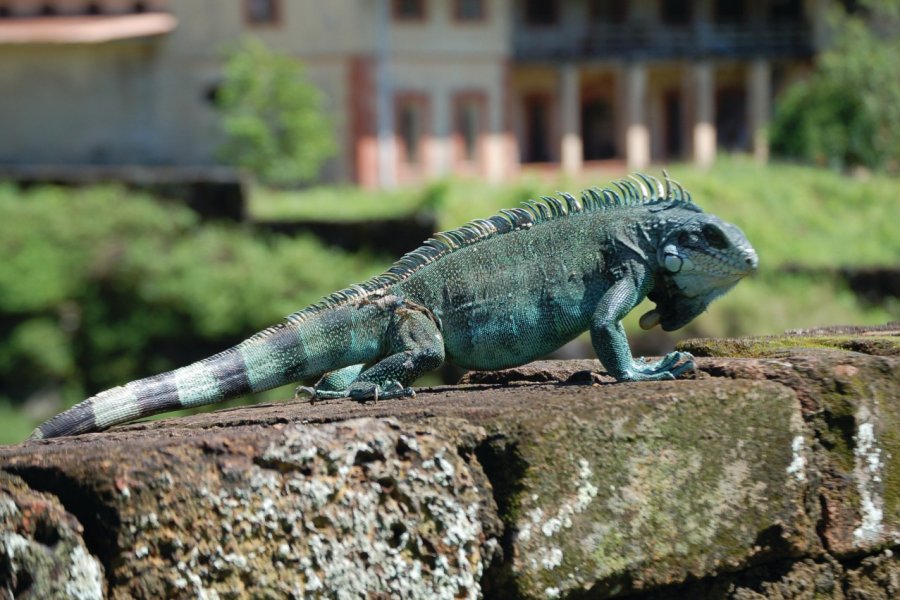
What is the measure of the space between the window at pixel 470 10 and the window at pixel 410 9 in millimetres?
932

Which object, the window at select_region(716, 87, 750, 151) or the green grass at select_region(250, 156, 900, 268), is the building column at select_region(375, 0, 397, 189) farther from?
the window at select_region(716, 87, 750, 151)

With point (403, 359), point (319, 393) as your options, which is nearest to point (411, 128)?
point (319, 393)

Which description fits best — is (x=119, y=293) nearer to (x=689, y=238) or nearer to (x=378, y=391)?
(x=378, y=391)

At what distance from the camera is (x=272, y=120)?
27.2 meters

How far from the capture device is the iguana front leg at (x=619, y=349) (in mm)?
4328

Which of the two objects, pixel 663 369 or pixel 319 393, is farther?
pixel 319 393

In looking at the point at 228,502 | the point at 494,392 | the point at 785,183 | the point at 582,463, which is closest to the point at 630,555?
the point at 582,463

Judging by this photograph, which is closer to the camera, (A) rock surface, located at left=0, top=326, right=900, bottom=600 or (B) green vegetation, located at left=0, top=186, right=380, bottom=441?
(A) rock surface, located at left=0, top=326, right=900, bottom=600

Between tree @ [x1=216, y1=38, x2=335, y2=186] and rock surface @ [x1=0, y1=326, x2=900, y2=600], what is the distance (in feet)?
73.4

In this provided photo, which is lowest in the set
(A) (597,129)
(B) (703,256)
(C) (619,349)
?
(A) (597,129)

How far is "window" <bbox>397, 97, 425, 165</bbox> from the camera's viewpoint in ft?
101

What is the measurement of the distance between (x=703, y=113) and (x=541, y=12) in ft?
15.0

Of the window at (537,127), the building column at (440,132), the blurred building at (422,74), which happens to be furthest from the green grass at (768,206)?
the window at (537,127)

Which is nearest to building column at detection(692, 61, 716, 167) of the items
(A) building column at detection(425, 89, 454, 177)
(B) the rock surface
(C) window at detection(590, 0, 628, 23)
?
(C) window at detection(590, 0, 628, 23)
